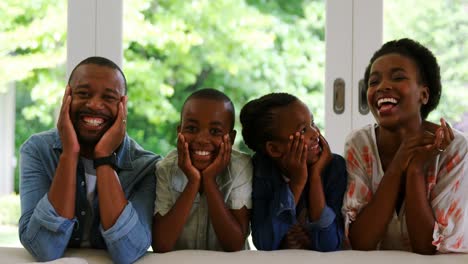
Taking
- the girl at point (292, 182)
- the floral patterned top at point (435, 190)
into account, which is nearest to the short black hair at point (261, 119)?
the girl at point (292, 182)

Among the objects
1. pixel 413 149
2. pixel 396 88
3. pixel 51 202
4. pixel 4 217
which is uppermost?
pixel 396 88

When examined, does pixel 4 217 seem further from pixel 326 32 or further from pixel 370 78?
pixel 370 78

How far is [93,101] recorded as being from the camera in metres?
1.92

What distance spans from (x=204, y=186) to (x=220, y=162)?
0.25 feet

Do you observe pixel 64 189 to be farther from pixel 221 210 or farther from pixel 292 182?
pixel 292 182

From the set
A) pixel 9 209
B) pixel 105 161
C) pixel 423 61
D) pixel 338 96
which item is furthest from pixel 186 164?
pixel 9 209

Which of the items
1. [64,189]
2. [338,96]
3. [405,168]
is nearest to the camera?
[64,189]

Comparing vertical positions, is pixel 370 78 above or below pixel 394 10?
below

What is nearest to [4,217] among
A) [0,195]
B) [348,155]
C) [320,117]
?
[0,195]

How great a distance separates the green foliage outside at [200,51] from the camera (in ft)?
9.82

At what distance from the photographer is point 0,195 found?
3109 mm

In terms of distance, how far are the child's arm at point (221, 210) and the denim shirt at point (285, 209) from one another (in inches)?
2.7

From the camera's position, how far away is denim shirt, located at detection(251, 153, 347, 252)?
6.36 feet

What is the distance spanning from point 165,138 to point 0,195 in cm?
74
